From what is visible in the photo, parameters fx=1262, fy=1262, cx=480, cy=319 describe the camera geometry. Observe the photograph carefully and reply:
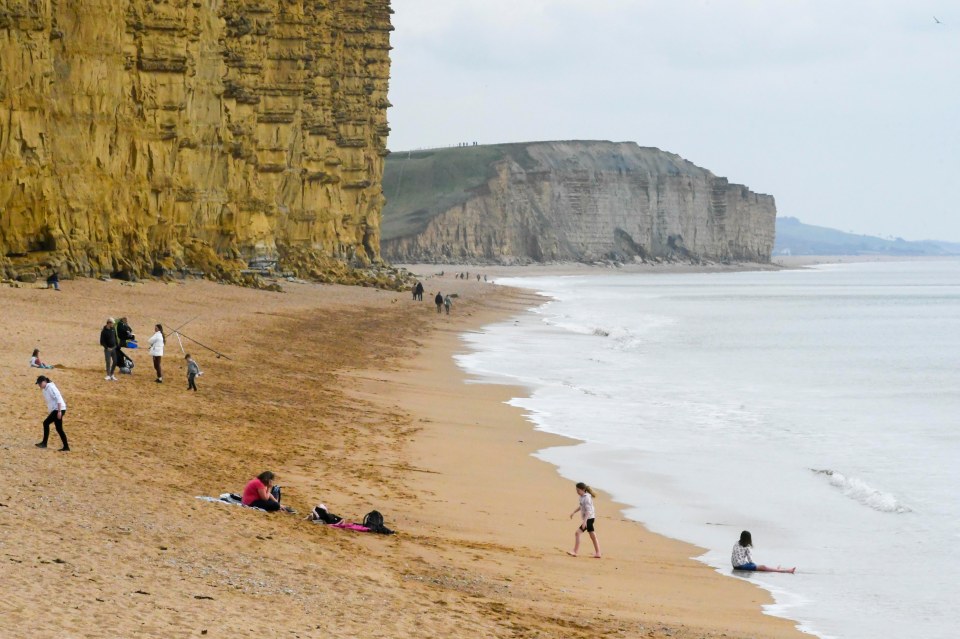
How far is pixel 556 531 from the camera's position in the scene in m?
12.9

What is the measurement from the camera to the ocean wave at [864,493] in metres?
15.1

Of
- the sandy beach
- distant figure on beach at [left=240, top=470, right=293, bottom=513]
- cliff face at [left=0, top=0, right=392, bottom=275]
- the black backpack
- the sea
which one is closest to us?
the sandy beach

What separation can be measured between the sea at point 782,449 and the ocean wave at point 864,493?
0.03m

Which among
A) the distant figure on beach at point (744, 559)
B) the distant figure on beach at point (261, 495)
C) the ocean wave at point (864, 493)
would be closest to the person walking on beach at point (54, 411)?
the distant figure on beach at point (261, 495)

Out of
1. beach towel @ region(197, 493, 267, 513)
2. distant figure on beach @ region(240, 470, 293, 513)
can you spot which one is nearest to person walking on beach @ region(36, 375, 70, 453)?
beach towel @ region(197, 493, 267, 513)

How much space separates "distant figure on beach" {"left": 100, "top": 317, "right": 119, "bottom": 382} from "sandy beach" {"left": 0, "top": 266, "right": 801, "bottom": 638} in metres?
0.28

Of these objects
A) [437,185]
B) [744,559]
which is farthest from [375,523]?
[437,185]

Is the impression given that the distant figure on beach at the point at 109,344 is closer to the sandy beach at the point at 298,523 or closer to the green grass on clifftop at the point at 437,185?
the sandy beach at the point at 298,523

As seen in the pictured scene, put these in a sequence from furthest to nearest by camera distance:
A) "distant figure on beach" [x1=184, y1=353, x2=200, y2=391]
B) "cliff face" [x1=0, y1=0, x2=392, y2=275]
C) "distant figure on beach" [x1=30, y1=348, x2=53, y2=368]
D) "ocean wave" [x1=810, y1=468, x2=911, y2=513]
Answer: "cliff face" [x1=0, y1=0, x2=392, y2=275] → "distant figure on beach" [x1=184, y1=353, x2=200, y2=391] → "distant figure on beach" [x1=30, y1=348, x2=53, y2=368] → "ocean wave" [x1=810, y1=468, x2=911, y2=513]

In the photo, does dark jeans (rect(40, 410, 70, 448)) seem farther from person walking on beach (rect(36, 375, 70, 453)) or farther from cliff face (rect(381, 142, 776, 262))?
cliff face (rect(381, 142, 776, 262))

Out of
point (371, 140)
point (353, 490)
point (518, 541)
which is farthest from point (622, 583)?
point (371, 140)

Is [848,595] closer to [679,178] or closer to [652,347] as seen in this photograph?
[652,347]

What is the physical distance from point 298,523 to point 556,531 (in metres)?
2.96

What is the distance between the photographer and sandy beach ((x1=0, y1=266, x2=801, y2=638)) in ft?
26.8
